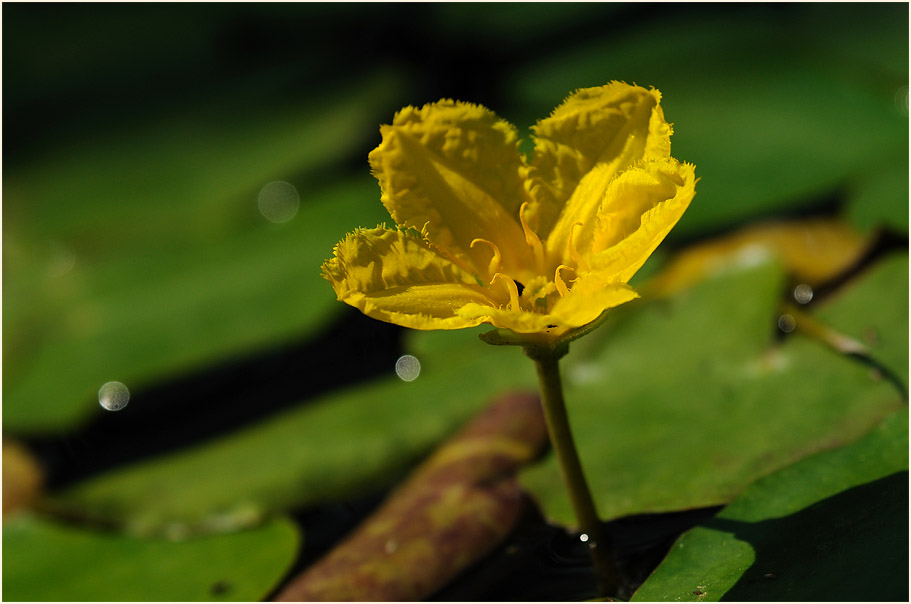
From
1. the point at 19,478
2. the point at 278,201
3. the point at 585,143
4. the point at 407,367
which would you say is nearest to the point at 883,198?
the point at 585,143

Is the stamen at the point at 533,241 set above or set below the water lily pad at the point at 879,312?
above

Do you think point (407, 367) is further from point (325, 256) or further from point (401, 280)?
point (401, 280)

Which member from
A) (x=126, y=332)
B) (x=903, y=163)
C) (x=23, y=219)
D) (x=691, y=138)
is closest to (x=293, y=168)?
(x=126, y=332)

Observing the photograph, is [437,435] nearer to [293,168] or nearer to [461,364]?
[461,364]

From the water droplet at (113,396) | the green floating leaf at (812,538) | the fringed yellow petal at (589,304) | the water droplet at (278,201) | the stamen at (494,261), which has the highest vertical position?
the water droplet at (278,201)

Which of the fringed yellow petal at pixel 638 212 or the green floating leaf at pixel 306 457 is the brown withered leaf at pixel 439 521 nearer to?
the green floating leaf at pixel 306 457

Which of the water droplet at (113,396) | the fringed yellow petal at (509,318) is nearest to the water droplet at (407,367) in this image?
the water droplet at (113,396)

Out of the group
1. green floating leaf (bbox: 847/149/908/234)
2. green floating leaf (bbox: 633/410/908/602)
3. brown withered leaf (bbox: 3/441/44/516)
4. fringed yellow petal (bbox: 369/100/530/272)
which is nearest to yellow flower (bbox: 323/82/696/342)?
fringed yellow petal (bbox: 369/100/530/272)

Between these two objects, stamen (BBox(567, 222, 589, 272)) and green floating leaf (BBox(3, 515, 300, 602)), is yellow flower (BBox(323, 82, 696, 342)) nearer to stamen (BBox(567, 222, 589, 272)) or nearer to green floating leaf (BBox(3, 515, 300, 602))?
stamen (BBox(567, 222, 589, 272))
